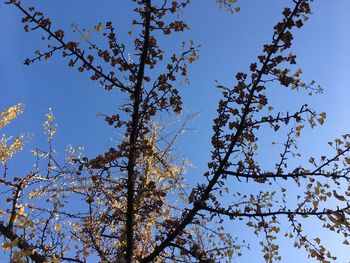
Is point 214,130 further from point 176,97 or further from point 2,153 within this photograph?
point 2,153

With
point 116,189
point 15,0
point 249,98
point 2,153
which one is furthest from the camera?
point 2,153

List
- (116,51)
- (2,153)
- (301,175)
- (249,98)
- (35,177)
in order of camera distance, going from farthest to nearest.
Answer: (2,153) < (35,177) < (116,51) < (301,175) < (249,98)

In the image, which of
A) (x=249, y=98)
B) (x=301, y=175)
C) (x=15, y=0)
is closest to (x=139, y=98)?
(x=249, y=98)

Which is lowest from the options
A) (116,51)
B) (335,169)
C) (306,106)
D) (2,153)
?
(335,169)

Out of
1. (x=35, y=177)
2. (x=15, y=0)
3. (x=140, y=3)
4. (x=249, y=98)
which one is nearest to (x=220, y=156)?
(x=249, y=98)

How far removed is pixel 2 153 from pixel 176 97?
4.67 meters

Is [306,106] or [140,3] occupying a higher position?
[140,3]

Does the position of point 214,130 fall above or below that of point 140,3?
below

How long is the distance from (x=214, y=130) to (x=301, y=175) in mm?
944

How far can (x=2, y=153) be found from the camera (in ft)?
Result: 23.4

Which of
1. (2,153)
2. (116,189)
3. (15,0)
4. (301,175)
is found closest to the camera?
(15,0)

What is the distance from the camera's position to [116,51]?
386cm

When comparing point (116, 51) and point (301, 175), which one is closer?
point (301, 175)

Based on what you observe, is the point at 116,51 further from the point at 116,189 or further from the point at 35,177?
the point at 35,177
